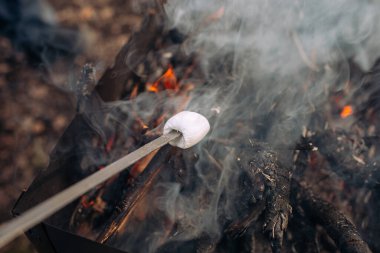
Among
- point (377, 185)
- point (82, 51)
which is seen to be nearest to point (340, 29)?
point (377, 185)

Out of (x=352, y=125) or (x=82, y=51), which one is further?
(x=82, y=51)

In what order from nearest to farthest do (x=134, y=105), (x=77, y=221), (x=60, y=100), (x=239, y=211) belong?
(x=239, y=211) < (x=77, y=221) < (x=134, y=105) < (x=60, y=100)

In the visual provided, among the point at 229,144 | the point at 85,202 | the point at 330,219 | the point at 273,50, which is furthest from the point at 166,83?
the point at 330,219

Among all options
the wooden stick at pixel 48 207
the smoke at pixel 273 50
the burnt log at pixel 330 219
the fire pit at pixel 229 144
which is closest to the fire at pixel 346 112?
the fire pit at pixel 229 144

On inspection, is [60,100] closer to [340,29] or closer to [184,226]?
[184,226]

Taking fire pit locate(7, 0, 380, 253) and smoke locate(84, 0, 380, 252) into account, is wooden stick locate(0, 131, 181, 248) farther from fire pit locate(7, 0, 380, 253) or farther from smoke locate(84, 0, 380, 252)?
smoke locate(84, 0, 380, 252)

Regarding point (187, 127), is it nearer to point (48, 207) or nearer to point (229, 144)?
point (229, 144)
